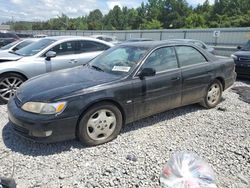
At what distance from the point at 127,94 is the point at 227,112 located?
2.37m

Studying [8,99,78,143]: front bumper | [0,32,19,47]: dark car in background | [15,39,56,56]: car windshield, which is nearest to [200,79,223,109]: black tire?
[8,99,78,143]: front bumper

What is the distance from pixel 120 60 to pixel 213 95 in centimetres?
220

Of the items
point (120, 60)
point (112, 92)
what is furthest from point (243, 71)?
point (112, 92)

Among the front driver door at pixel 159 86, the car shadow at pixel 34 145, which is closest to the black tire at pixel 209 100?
the front driver door at pixel 159 86

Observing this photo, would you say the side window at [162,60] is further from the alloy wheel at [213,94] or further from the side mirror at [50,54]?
the side mirror at [50,54]

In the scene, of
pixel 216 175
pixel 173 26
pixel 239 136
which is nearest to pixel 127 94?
pixel 216 175

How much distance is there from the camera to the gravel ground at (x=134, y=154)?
9.37 ft

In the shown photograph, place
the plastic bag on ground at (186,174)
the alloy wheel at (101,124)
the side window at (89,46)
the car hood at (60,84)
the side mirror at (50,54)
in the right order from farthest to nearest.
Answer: the side window at (89,46), the side mirror at (50,54), the alloy wheel at (101,124), the car hood at (60,84), the plastic bag on ground at (186,174)

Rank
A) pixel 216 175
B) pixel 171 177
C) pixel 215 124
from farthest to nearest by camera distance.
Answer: pixel 215 124 < pixel 216 175 < pixel 171 177

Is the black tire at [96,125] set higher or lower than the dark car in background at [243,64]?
lower

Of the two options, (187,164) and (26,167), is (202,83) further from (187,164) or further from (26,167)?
(26,167)

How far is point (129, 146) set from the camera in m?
3.59

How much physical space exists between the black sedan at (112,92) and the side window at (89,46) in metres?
1.93

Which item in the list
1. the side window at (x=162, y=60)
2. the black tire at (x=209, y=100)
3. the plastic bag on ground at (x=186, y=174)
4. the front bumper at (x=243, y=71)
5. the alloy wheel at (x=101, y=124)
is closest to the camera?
the plastic bag on ground at (x=186, y=174)
